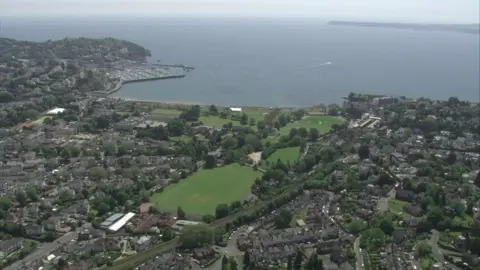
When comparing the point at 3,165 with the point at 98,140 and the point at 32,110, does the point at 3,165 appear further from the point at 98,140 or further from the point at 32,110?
the point at 32,110

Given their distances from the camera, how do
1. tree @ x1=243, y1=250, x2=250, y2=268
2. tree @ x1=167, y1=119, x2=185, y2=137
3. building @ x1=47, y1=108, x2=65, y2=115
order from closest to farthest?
tree @ x1=243, y1=250, x2=250, y2=268
tree @ x1=167, y1=119, x2=185, y2=137
building @ x1=47, y1=108, x2=65, y2=115

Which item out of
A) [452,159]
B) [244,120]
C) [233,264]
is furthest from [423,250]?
[244,120]

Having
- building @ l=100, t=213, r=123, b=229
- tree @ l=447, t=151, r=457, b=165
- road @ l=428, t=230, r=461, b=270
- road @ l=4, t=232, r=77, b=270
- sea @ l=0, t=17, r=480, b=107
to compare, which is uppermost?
tree @ l=447, t=151, r=457, b=165

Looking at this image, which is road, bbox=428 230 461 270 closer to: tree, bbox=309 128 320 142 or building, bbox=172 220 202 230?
building, bbox=172 220 202 230

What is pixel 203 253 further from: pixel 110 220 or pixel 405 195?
pixel 405 195

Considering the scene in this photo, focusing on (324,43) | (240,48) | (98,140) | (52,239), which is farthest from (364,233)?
(324,43)

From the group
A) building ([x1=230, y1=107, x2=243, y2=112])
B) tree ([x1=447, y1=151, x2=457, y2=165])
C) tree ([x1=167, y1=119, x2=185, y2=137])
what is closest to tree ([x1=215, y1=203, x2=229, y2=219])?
tree ([x1=167, y1=119, x2=185, y2=137])

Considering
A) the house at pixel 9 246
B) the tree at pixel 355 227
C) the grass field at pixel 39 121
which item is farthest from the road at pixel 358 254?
the grass field at pixel 39 121
